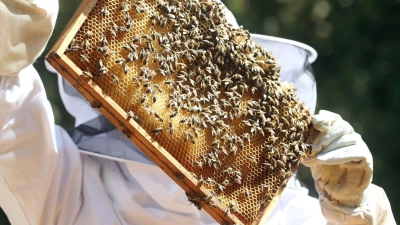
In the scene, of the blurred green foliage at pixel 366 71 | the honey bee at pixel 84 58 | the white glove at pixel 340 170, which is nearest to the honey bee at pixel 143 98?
the honey bee at pixel 84 58

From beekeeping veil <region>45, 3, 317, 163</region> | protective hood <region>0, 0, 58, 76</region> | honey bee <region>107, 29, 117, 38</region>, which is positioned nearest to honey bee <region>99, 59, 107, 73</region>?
honey bee <region>107, 29, 117, 38</region>

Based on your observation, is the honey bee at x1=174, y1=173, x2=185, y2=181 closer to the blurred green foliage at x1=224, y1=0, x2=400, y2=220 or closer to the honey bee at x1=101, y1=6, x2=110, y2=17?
the honey bee at x1=101, y1=6, x2=110, y2=17

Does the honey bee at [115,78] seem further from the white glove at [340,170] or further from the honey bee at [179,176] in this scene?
the white glove at [340,170]

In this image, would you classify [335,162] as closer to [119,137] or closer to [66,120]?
[119,137]

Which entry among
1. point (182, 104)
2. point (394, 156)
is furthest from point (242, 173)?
point (394, 156)

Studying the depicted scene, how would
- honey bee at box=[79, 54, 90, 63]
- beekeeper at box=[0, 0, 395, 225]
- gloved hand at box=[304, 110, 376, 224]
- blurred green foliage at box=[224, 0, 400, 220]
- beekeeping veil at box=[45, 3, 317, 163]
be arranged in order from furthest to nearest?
blurred green foliage at box=[224, 0, 400, 220]
beekeeping veil at box=[45, 3, 317, 163]
gloved hand at box=[304, 110, 376, 224]
beekeeper at box=[0, 0, 395, 225]
honey bee at box=[79, 54, 90, 63]

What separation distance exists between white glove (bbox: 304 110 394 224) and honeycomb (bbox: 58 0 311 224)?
88 millimetres

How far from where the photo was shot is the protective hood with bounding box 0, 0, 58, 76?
2266 millimetres

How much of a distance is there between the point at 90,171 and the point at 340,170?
114 centimetres

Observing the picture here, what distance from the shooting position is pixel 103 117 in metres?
3.23

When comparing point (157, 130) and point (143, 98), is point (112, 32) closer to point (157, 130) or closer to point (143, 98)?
point (143, 98)

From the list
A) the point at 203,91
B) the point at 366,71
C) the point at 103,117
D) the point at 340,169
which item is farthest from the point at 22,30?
the point at 366,71

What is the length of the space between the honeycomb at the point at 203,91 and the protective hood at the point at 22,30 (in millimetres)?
166

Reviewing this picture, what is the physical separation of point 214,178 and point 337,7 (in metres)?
5.28
